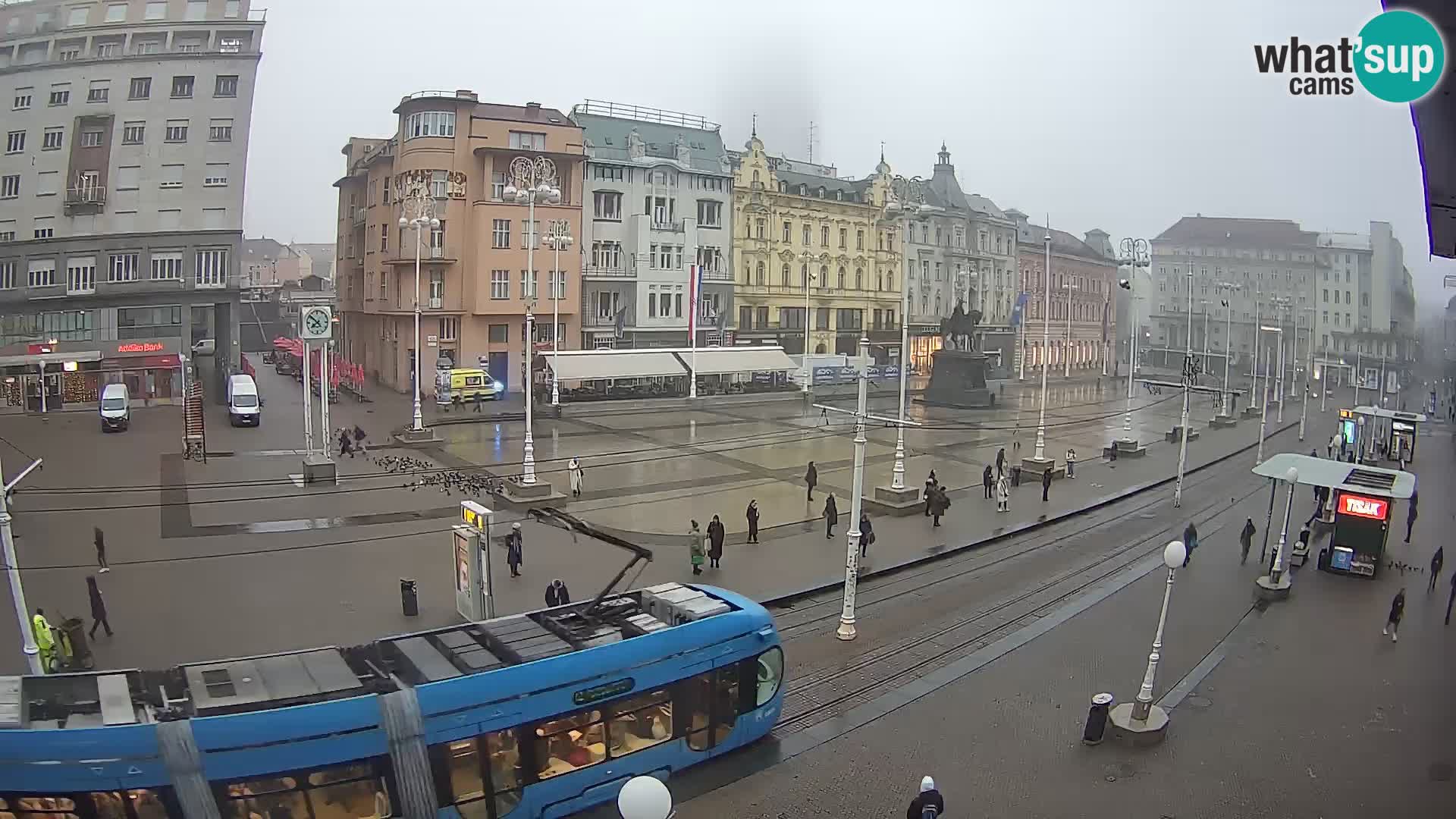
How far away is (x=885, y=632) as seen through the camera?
1363 cm

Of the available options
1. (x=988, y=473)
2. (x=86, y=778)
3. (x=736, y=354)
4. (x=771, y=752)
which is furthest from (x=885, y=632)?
(x=736, y=354)

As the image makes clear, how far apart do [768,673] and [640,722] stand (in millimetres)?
1685

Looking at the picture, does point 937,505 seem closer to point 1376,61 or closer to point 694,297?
point 1376,61

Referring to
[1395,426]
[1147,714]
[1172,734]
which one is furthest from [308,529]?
[1395,426]

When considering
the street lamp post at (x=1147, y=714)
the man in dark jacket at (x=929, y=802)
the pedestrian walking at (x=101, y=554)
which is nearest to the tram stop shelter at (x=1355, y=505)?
the street lamp post at (x=1147, y=714)

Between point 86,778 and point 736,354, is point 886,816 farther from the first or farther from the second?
point 736,354

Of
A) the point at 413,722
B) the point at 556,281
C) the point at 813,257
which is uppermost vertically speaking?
the point at 813,257

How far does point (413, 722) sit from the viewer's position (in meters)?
7.30

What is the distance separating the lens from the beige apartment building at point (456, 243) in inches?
1318

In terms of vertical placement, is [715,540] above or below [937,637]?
above

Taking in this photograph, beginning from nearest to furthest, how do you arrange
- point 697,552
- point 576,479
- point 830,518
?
point 697,552
point 830,518
point 576,479

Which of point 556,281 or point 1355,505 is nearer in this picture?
point 1355,505

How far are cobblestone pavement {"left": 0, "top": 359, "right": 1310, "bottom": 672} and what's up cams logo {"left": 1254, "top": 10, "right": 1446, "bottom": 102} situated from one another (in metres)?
10.1

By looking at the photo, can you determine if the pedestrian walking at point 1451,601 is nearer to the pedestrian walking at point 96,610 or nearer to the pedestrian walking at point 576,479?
the pedestrian walking at point 576,479
